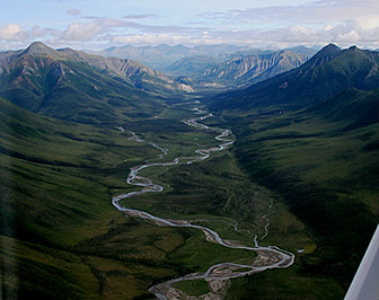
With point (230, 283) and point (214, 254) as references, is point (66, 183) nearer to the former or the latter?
point (214, 254)

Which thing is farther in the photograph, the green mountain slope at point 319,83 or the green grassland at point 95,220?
the green mountain slope at point 319,83

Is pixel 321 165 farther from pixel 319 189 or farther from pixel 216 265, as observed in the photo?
pixel 216 265

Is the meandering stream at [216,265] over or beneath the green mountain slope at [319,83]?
beneath

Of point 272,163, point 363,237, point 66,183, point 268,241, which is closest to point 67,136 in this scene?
point 66,183

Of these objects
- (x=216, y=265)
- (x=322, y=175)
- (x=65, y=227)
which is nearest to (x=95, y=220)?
(x=65, y=227)

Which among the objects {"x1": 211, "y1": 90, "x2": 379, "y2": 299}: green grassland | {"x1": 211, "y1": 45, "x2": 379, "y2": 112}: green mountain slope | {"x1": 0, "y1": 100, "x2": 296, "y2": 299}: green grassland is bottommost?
{"x1": 0, "y1": 100, "x2": 296, "y2": 299}: green grassland

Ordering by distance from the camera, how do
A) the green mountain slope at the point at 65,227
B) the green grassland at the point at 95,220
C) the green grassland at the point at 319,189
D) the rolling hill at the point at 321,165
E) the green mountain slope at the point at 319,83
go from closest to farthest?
the green mountain slope at the point at 65,227
the green grassland at the point at 95,220
the green grassland at the point at 319,189
the rolling hill at the point at 321,165
the green mountain slope at the point at 319,83

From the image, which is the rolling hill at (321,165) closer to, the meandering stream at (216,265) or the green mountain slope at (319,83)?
the green mountain slope at (319,83)

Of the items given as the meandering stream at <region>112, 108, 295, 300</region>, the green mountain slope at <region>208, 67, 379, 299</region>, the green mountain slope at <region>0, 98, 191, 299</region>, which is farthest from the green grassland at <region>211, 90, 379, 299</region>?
the green mountain slope at <region>0, 98, 191, 299</region>

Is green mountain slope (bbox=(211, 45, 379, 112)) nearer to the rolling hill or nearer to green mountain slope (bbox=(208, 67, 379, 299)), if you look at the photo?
the rolling hill

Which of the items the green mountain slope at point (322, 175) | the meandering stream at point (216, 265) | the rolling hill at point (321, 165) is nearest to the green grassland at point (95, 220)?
the meandering stream at point (216, 265)

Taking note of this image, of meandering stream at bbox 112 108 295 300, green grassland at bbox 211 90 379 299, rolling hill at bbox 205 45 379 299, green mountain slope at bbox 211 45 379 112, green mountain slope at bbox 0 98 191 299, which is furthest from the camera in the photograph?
green mountain slope at bbox 211 45 379 112
